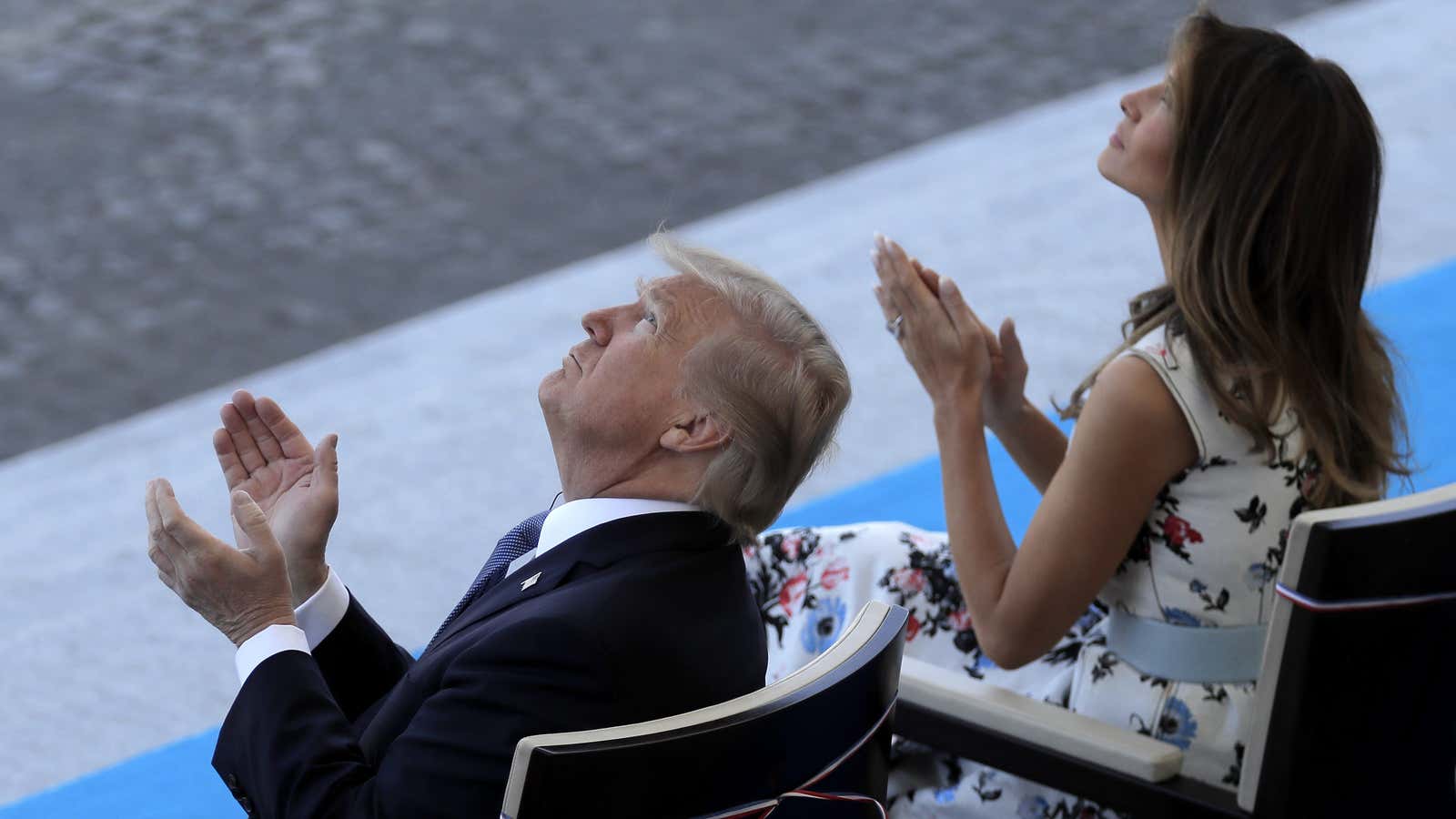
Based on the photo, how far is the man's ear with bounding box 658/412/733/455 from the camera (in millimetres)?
1822

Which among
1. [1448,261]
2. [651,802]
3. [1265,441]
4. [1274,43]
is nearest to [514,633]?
[651,802]

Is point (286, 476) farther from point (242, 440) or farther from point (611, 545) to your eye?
point (611, 545)

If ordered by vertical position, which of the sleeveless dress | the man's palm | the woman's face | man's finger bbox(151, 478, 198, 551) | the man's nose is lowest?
the sleeveless dress

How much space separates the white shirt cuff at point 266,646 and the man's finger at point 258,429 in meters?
0.41

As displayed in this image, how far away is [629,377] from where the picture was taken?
1.89m

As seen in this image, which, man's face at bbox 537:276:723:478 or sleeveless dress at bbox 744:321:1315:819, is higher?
man's face at bbox 537:276:723:478

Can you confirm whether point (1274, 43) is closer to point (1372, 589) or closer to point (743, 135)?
point (1372, 589)

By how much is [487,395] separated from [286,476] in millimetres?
2523

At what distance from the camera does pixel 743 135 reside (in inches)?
261

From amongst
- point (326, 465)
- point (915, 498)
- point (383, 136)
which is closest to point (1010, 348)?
point (326, 465)

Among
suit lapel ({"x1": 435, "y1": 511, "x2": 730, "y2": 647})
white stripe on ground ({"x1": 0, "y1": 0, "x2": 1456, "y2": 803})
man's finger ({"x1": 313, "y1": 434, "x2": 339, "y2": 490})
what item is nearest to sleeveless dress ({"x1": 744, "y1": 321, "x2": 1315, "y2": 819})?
suit lapel ({"x1": 435, "y1": 511, "x2": 730, "y2": 647})

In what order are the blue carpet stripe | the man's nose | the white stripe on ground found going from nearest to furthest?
the man's nose
the blue carpet stripe
the white stripe on ground

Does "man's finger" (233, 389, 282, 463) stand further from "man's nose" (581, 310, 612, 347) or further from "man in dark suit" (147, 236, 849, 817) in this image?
"man's nose" (581, 310, 612, 347)

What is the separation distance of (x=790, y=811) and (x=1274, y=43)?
3.89ft
